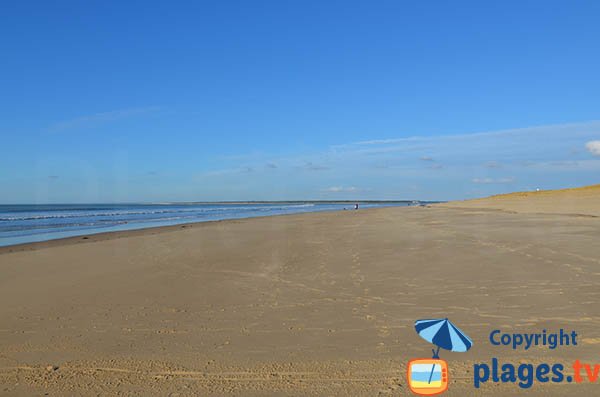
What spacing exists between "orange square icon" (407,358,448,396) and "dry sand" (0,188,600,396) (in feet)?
0.48

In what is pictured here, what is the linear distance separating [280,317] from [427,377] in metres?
3.27

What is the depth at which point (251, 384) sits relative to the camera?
4.96 m

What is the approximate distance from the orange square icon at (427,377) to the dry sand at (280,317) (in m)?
0.14

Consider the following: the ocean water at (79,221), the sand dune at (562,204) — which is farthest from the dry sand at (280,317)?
the sand dune at (562,204)

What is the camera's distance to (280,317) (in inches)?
297

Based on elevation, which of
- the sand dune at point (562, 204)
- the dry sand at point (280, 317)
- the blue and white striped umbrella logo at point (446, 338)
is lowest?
the dry sand at point (280, 317)

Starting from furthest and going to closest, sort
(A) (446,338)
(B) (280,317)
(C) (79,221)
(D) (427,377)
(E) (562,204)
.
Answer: (E) (562,204), (C) (79,221), (B) (280,317), (A) (446,338), (D) (427,377)

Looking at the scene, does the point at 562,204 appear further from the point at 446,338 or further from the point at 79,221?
the point at 79,221

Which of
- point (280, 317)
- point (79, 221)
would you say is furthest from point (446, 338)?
point (79, 221)

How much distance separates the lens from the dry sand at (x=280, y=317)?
16.8ft

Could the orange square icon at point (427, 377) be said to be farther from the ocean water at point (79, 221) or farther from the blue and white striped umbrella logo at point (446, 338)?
the ocean water at point (79, 221)

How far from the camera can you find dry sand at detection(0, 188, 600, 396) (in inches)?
202

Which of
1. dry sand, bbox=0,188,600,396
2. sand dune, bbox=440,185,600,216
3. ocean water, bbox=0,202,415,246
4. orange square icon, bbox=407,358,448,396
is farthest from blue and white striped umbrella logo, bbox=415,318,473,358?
sand dune, bbox=440,185,600,216

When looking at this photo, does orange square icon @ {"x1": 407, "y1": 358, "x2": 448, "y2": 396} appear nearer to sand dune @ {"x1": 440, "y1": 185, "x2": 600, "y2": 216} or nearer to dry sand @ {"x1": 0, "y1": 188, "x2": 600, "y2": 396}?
dry sand @ {"x1": 0, "y1": 188, "x2": 600, "y2": 396}
